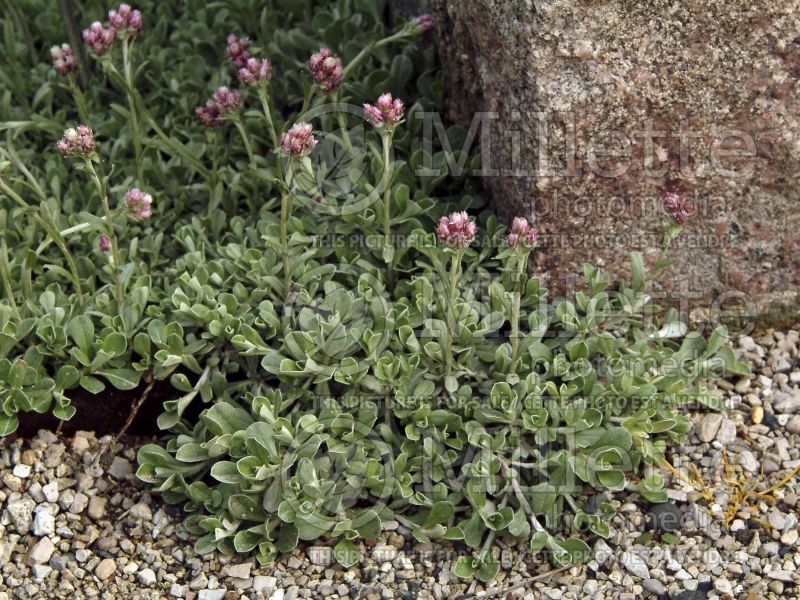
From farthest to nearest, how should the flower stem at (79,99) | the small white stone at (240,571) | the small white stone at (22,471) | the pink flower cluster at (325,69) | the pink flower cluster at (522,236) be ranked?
the flower stem at (79,99) → the pink flower cluster at (325,69) → the small white stone at (22,471) → the small white stone at (240,571) → the pink flower cluster at (522,236)

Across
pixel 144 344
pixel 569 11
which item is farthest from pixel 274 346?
pixel 569 11

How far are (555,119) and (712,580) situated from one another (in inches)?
54.1

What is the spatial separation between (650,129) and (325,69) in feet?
3.35

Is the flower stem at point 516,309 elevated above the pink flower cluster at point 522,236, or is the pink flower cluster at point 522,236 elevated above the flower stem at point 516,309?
the pink flower cluster at point 522,236

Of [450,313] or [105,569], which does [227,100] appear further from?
[105,569]

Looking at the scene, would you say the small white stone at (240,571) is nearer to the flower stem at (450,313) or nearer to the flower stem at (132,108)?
the flower stem at (450,313)

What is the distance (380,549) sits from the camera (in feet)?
10.4

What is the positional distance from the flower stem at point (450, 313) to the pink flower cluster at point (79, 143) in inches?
42.9

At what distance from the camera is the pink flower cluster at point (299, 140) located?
314 centimetres

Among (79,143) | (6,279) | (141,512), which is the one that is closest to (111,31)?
(79,143)

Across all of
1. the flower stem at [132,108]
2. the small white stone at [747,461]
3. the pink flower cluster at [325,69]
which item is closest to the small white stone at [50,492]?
the flower stem at [132,108]

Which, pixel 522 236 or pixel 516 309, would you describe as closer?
pixel 522 236

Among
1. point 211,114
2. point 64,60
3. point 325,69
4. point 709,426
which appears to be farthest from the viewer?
point 64,60

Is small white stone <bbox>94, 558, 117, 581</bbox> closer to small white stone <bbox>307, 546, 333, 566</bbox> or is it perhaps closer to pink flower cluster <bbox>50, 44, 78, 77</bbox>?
small white stone <bbox>307, 546, 333, 566</bbox>
